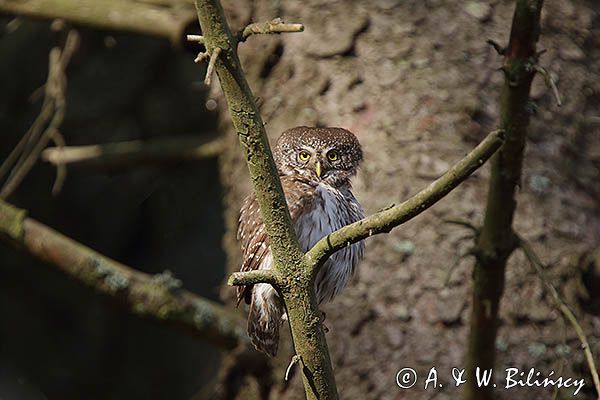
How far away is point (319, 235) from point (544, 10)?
186 centimetres

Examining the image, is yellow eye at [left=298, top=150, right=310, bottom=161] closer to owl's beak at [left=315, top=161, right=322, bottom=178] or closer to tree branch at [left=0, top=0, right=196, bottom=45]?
owl's beak at [left=315, top=161, right=322, bottom=178]

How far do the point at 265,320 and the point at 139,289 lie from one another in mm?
1264

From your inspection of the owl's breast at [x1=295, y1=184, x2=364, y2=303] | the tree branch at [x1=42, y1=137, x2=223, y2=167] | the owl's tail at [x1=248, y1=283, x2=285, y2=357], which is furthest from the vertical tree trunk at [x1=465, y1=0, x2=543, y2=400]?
the tree branch at [x1=42, y1=137, x2=223, y2=167]

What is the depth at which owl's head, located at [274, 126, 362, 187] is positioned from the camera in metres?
2.78

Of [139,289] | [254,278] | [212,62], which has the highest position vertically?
[212,62]

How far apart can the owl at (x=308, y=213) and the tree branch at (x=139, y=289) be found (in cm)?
89

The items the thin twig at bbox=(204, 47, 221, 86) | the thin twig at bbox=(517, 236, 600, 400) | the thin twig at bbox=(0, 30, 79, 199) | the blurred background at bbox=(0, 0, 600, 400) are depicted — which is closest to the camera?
the thin twig at bbox=(204, 47, 221, 86)

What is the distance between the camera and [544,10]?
399 centimetres

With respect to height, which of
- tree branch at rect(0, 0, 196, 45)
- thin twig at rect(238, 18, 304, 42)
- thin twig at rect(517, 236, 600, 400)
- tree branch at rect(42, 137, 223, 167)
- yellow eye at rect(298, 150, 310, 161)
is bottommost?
tree branch at rect(42, 137, 223, 167)

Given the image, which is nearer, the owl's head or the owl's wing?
the owl's wing

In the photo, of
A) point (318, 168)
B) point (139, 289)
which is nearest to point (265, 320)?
point (318, 168)

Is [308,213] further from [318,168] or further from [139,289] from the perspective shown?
[139,289]

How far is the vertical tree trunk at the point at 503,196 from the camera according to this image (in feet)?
7.88

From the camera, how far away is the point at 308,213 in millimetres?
2613
